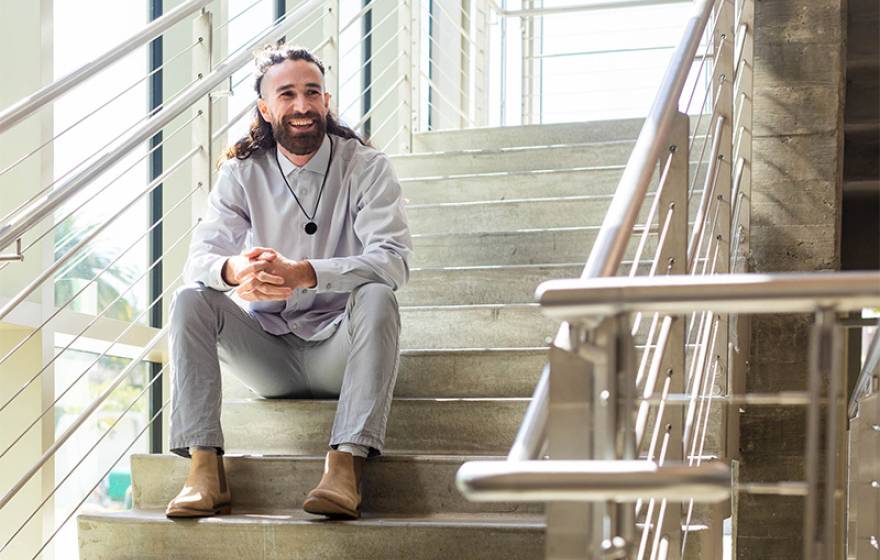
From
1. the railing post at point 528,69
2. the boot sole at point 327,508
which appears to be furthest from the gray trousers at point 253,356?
the railing post at point 528,69

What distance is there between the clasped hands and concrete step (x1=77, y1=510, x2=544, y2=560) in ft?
1.28

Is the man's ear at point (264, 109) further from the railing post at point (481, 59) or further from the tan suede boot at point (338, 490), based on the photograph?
the railing post at point (481, 59)

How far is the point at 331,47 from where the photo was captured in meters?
3.24

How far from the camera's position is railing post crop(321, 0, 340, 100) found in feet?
10.6

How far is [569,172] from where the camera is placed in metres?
3.37

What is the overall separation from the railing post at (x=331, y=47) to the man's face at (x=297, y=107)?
0.79 metres

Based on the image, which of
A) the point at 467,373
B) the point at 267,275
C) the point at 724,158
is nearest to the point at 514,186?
the point at 467,373

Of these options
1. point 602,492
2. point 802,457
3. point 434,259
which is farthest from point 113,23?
point 602,492

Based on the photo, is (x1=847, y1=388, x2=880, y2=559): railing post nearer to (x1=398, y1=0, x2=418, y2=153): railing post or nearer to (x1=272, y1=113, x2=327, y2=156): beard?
(x1=272, y1=113, x2=327, y2=156): beard

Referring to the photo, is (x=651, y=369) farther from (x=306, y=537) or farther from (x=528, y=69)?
(x=528, y=69)

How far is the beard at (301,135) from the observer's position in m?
2.42

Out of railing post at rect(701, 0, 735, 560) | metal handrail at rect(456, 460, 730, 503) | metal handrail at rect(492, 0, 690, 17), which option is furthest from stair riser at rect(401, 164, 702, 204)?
metal handrail at rect(456, 460, 730, 503)

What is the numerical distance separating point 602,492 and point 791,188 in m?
2.06

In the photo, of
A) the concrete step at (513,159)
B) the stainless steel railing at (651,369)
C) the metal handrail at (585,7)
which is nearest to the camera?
the stainless steel railing at (651,369)
